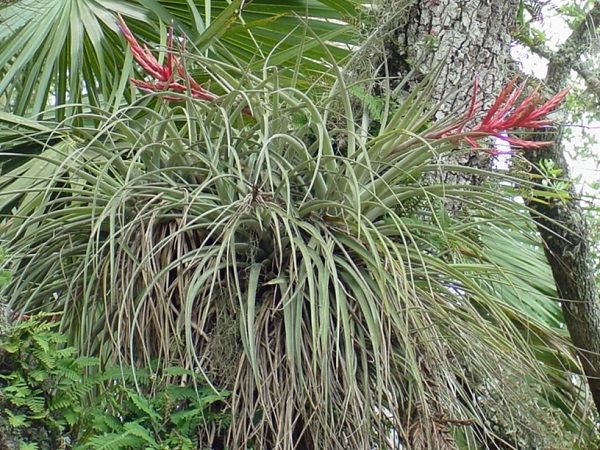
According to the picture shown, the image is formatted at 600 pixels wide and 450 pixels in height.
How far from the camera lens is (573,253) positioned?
1.81 metres

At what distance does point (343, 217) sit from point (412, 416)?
0.35 m

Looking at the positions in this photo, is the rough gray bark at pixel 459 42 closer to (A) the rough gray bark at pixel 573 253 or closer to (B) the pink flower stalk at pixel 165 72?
(A) the rough gray bark at pixel 573 253

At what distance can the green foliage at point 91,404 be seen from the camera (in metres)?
1.07

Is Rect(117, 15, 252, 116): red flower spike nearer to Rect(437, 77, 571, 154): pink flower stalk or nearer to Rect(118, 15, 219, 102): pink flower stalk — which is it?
Rect(118, 15, 219, 102): pink flower stalk

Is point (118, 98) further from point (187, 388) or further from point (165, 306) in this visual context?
point (187, 388)

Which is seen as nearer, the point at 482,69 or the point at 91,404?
the point at 91,404

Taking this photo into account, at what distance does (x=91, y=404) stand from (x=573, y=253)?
113cm

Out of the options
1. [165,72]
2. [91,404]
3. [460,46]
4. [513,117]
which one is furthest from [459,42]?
[91,404]

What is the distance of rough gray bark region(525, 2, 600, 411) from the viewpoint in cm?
177

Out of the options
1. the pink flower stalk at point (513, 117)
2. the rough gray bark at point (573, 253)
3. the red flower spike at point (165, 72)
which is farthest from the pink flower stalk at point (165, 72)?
the rough gray bark at point (573, 253)

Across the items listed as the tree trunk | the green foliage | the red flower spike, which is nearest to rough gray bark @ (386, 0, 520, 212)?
the tree trunk

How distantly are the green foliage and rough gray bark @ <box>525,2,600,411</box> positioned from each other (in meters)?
0.89

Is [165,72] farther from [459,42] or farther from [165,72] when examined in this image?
[459,42]

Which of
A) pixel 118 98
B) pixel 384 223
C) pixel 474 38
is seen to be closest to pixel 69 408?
pixel 384 223
